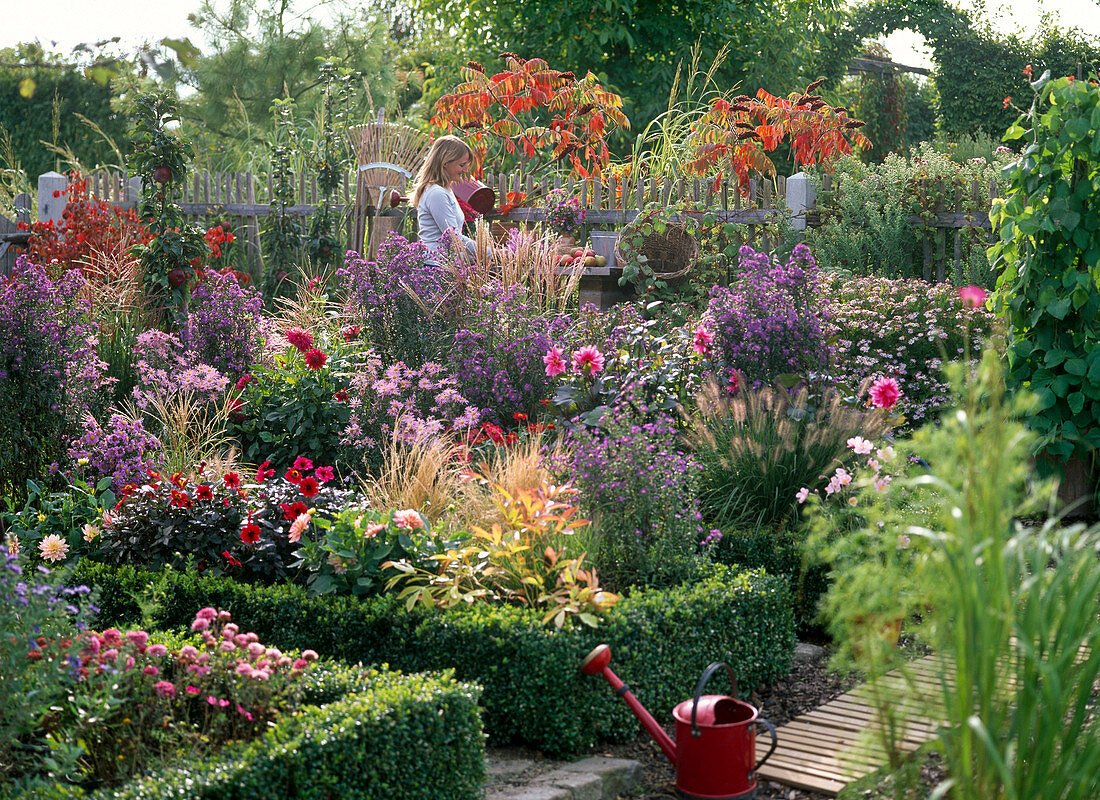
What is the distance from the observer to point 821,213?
8.31 meters

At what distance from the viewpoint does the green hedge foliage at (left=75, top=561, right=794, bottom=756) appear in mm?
3078

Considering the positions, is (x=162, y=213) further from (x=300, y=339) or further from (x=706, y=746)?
(x=706, y=746)

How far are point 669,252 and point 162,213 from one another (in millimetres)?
3738

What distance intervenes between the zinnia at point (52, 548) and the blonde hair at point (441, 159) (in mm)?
3783

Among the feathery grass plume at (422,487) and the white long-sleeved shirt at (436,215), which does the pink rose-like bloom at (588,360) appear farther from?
the white long-sleeved shirt at (436,215)

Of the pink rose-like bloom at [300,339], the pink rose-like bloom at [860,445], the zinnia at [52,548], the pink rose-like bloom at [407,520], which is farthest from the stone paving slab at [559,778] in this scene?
the pink rose-like bloom at [300,339]

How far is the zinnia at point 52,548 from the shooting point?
12.6 ft

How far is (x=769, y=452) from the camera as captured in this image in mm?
4348

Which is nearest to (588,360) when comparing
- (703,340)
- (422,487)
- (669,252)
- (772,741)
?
(703,340)

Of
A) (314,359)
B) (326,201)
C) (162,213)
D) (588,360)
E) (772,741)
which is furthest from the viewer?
(326,201)

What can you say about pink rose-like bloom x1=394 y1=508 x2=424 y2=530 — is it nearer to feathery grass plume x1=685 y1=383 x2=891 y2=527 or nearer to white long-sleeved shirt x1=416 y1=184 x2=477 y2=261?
feathery grass plume x1=685 y1=383 x2=891 y2=527

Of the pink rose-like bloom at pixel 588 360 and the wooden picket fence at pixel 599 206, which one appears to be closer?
the pink rose-like bloom at pixel 588 360

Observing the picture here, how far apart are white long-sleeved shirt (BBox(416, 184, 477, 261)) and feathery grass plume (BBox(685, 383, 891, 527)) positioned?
2.79m

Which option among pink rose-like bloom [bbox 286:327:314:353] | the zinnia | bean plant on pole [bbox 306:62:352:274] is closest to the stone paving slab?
the zinnia
